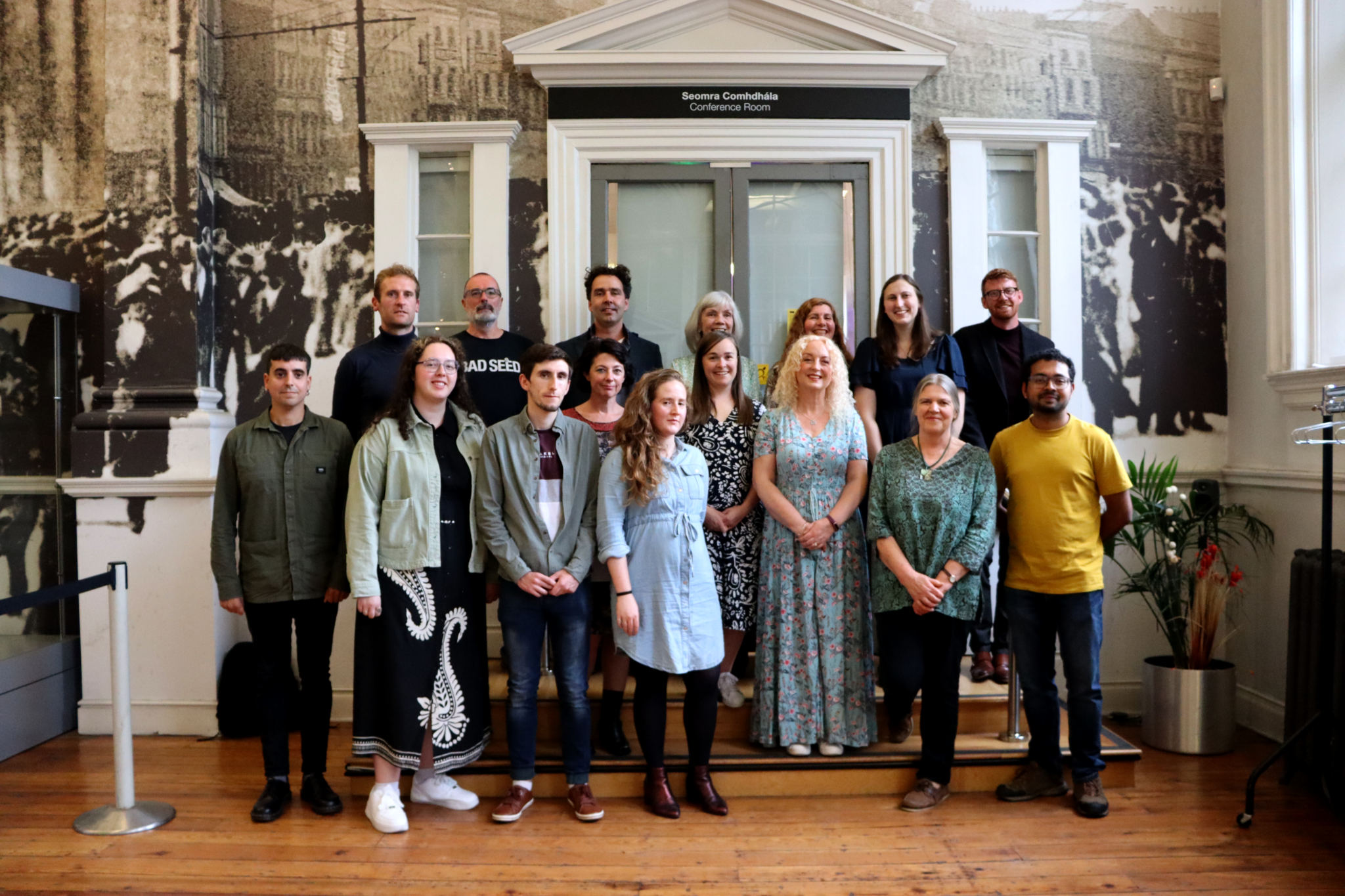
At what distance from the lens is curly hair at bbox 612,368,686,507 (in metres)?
3.23

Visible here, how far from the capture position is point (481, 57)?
488cm

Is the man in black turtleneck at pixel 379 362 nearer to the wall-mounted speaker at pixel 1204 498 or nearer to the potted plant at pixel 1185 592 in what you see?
the potted plant at pixel 1185 592

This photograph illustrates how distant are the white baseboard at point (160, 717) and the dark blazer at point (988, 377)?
3.89 meters

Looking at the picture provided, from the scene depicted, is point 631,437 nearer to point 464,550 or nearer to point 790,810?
point 464,550

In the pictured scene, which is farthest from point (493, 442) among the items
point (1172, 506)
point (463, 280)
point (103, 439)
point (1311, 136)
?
point (1311, 136)

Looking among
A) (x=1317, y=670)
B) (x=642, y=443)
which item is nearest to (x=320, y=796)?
(x=642, y=443)

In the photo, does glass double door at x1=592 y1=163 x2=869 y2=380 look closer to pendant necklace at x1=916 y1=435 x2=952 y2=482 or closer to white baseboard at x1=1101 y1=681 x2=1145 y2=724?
pendant necklace at x1=916 y1=435 x2=952 y2=482

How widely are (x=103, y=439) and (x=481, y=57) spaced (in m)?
2.72

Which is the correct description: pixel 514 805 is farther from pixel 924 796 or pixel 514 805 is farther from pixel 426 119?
pixel 426 119

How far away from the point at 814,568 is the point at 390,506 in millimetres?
1547

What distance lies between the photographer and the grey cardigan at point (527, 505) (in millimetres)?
3268

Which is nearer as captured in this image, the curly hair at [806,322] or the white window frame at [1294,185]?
the curly hair at [806,322]

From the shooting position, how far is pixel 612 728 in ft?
11.9

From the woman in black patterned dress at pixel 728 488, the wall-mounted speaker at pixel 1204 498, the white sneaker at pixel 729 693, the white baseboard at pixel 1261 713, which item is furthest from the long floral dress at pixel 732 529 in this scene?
the white baseboard at pixel 1261 713
